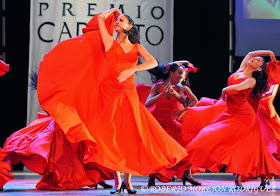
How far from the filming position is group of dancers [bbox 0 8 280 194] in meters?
5.01

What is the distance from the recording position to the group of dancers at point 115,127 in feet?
16.4

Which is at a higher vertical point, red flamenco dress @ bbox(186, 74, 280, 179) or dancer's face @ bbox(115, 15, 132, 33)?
dancer's face @ bbox(115, 15, 132, 33)

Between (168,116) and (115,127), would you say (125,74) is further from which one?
(168,116)

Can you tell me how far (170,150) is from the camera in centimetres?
510

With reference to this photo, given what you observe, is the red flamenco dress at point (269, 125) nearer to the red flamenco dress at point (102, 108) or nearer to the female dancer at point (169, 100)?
the female dancer at point (169, 100)

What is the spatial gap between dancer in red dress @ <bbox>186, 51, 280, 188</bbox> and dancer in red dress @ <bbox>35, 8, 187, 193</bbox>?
0.59 meters

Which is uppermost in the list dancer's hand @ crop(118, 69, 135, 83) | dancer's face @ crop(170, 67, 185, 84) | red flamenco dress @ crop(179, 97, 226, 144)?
dancer's hand @ crop(118, 69, 135, 83)

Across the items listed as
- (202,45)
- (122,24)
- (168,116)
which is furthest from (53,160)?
(202,45)

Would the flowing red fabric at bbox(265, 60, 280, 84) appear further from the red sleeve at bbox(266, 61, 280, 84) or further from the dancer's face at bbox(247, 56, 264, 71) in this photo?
the dancer's face at bbox(247, 56, 264, 71)

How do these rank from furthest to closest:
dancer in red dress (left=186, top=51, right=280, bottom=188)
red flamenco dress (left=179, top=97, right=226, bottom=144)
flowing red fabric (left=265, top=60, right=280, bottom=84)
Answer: red flamenco dress (left=179, top=97, right=226, bottom=144) → flowing red fabric (left=265, top=60, right=280, bottom=84) → dancer in red dress (left=186, top=51, right=280, bottom=188)

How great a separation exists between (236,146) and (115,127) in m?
1.35

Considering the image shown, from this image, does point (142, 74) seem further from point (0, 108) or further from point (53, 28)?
point (0, 108)

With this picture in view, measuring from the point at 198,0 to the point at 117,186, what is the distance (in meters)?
5.21

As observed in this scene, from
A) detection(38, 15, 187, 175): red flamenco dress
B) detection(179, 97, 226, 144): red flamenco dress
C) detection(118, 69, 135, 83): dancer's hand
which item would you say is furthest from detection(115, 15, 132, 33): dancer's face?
detection(179, 97, 226, 144): red flamenco dress
